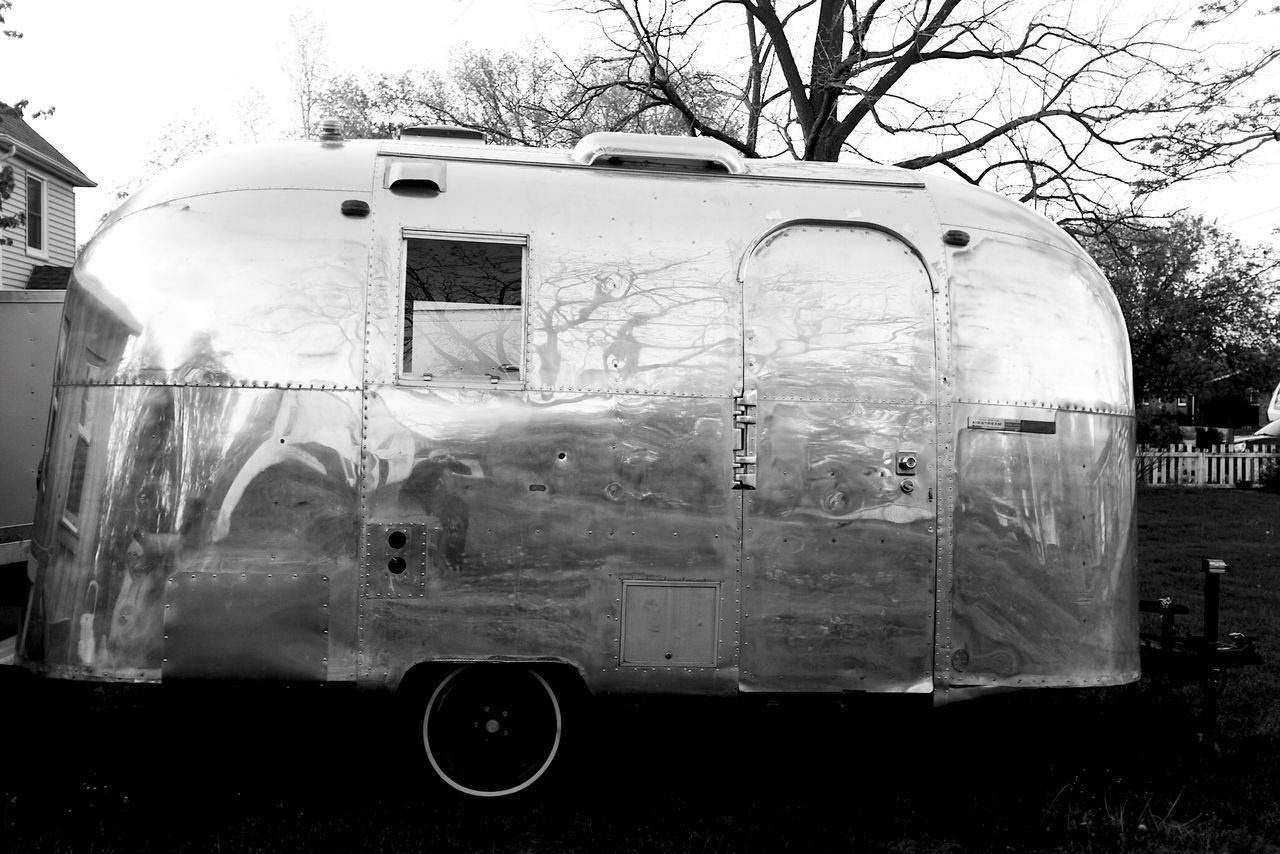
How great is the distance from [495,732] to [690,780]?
1086 mm

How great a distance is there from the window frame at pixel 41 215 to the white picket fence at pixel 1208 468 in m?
23.8

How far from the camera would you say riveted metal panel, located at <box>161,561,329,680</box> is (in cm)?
413

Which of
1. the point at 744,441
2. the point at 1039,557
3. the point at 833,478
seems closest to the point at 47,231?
the point at 744,441

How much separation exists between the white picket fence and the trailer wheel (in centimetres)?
2010

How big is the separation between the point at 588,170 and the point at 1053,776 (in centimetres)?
386

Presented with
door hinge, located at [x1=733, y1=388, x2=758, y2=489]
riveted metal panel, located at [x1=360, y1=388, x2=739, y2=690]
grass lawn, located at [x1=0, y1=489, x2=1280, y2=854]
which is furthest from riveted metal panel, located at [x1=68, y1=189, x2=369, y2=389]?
door hinge, located at [x1=733, y1=388, x2=758, y2=489]

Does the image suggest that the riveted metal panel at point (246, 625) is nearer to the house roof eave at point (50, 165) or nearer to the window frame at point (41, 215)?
the house roof eave at point (50, 165)

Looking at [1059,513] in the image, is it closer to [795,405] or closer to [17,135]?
[795,405]

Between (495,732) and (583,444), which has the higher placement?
(583,444)

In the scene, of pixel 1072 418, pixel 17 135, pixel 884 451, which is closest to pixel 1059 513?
pixel 1072 418

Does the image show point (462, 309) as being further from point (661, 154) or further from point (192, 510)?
point (192, 510)

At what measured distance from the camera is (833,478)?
4402 mm

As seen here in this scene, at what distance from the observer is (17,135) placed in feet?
65.1

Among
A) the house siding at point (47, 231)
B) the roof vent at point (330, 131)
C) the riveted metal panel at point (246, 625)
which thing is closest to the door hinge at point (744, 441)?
the riveted metal panel at point (246, 625)
